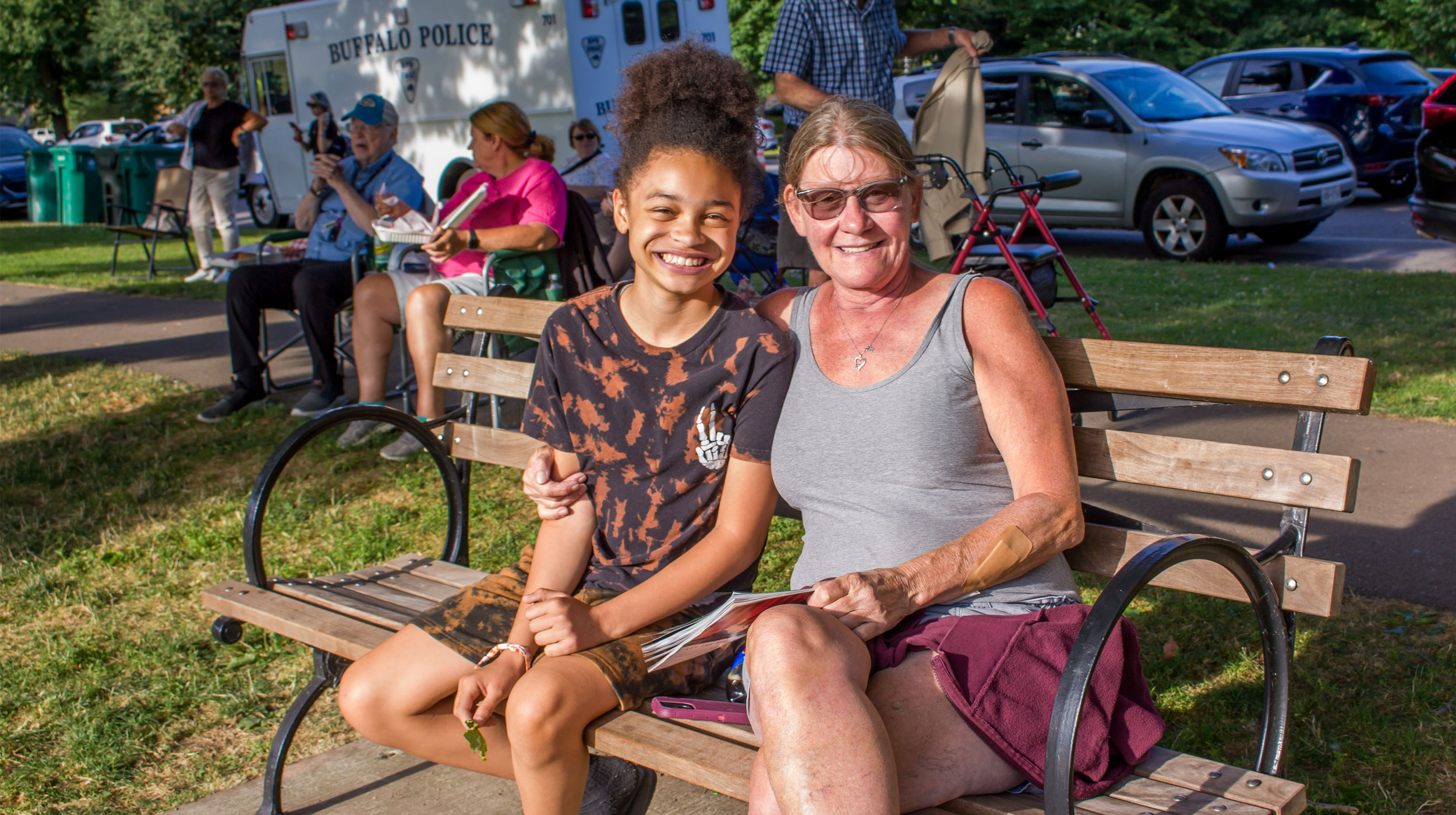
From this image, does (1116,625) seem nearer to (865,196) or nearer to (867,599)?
(867,599)

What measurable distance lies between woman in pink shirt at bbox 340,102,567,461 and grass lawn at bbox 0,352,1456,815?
1.53ft

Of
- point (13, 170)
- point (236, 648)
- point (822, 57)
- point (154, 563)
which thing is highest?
point (13, 170)

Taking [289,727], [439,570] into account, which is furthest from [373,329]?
[289,727]

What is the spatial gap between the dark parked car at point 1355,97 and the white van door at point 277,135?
12.3m

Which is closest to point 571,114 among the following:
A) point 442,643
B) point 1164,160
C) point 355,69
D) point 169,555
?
point 355,69

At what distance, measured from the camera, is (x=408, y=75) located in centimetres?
1348

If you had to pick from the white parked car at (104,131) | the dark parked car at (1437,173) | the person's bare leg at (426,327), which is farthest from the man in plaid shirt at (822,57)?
the white parked car at (104,131)

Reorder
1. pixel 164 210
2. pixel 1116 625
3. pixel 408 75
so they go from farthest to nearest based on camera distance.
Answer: pixel 408 75, pixel 164 210, pixel 1116 625

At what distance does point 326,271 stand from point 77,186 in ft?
56.0

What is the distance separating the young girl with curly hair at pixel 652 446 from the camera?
2277mm

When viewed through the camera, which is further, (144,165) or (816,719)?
(144,165)

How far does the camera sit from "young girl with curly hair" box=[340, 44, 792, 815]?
2277 mm

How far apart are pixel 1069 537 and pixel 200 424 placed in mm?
5241

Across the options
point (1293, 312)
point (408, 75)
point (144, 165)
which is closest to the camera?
point (1293, 312)
